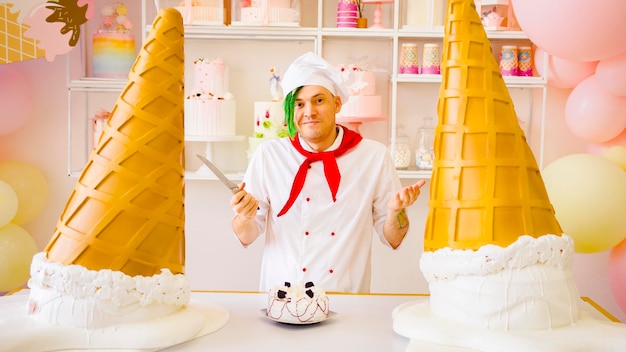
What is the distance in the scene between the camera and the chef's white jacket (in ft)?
7.97

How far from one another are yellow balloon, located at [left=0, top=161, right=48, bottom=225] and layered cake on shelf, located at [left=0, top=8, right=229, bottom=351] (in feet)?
6.48

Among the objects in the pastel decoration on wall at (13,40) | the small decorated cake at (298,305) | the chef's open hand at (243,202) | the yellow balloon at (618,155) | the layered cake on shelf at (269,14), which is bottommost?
the small decorated cake at (298,305)

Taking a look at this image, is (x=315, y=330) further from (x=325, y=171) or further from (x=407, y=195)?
(x=325, y=171)

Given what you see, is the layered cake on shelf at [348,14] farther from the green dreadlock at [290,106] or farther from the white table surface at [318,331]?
the white table surface at [318,331]

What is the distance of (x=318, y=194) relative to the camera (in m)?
2.46

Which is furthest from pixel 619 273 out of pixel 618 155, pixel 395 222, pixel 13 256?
pixel 13 256

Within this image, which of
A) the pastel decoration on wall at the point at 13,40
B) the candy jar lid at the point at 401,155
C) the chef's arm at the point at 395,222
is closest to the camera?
the chef's arm at the point at 395,222

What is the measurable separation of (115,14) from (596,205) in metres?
2.29

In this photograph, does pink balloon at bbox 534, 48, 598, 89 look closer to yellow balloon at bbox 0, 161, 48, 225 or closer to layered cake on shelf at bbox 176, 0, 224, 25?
layered cake on shelf at bbox 176, 0, 224, 25

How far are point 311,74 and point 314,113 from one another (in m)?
0.13

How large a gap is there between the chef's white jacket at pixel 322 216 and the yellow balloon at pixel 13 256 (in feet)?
4.11

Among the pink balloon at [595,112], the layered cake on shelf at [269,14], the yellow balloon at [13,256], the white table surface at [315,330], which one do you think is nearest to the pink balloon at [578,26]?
the pink balloon at [595,112]

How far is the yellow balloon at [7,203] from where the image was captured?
305cm

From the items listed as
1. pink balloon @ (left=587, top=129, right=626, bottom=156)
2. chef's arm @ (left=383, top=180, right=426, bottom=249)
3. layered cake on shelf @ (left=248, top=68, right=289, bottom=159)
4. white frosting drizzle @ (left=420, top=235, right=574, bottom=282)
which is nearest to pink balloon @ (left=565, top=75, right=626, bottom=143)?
pink balloon @ (left=587, top=129, right=626, bottom=156)
